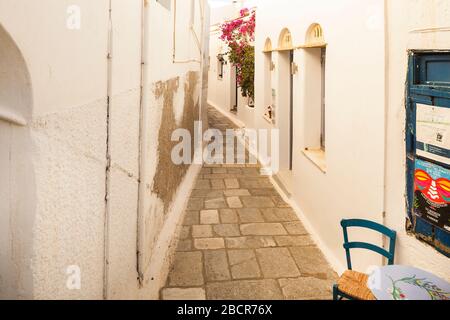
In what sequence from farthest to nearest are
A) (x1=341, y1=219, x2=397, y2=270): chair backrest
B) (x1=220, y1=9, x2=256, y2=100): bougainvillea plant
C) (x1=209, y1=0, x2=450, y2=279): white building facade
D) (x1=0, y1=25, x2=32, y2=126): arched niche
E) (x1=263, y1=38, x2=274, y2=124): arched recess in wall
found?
(x1=220, y1=9, x2=256, y2=100): bougainvillea plant → (x1=263, y1=38, x2=274, y2=124): arched recess in wall → (x1=341, y1=219, x2=397, y2=270): chair backrest → (x1=209, y1=0, x2=450, y2=279): white building facade → (x1=0, y1=25, x2=32, y2=126): arched niche

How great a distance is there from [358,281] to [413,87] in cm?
149

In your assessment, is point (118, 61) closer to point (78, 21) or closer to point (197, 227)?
point (78, 21)

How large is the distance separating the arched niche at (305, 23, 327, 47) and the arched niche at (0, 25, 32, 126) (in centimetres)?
421

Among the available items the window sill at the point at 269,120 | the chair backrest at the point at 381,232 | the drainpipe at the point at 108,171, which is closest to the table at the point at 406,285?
the chair backrest at the point at 381,232

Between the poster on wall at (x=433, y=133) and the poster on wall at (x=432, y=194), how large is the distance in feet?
0.25

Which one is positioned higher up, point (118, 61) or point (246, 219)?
point (118, 61)

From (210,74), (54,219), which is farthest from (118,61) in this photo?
(210,74)

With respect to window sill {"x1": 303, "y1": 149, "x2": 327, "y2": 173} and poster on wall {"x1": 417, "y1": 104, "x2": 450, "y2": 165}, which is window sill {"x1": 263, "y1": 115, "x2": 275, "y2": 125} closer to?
window sill {"x1": 303, "y1": 149, "x2": 327, "y2": 173}

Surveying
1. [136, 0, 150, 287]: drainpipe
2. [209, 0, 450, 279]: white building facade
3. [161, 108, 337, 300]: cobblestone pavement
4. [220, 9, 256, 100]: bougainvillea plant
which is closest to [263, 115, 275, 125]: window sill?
[161, 108, 337, 300]: cobblestone pavement

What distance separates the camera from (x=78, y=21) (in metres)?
2.37

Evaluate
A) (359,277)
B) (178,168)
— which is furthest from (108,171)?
(178,168)

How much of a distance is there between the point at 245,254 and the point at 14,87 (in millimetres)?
3638

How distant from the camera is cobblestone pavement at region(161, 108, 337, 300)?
4.11 m

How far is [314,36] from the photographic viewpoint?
5.74 metres
